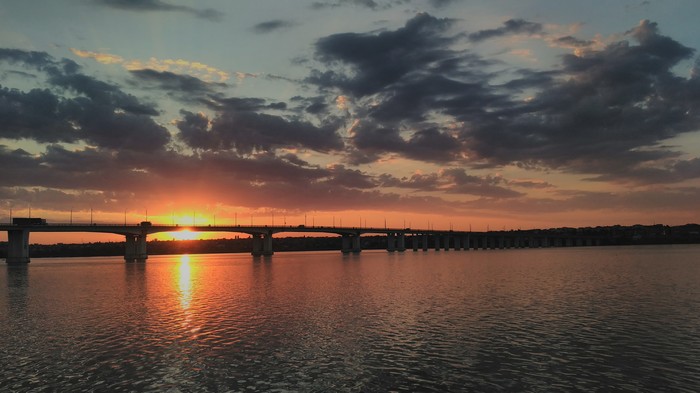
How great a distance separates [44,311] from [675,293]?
6397cm

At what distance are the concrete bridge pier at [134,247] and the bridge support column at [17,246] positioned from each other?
33.3 metres

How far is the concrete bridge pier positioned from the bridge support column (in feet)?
109

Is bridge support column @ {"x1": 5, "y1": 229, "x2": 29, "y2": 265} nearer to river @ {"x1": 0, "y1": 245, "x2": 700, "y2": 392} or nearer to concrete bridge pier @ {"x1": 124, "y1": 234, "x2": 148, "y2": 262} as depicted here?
concrete bridge pier @ {"x1": 124, "y1": 234, "x2": 148, "y2": 262}

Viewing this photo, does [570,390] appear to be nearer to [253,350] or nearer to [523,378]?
[523,378]

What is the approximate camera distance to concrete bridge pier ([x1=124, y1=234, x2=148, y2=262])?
623 feet

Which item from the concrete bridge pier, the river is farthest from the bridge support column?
the river

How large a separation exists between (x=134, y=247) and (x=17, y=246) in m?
38.5

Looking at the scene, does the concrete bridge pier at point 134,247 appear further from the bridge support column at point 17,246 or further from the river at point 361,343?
the river at point 361,343

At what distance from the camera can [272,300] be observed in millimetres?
55344

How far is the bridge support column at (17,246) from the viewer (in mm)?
161125

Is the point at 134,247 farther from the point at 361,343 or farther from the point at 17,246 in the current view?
the point at 361,343

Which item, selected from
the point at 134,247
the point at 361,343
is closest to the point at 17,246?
the point at 134,247

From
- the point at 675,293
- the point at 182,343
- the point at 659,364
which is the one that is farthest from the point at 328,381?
the point at 675,293

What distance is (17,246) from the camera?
163 metres
